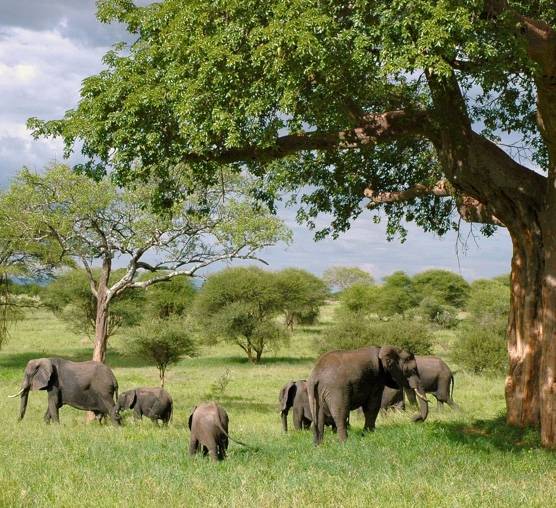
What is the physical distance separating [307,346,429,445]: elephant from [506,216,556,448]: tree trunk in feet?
7.77

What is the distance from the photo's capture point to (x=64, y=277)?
5372 cm

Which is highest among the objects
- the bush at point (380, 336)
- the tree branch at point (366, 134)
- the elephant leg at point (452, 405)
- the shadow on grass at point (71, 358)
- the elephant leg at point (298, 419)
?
the tree branch at point (366, 134)

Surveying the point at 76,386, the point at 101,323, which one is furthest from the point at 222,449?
the point at 101,323

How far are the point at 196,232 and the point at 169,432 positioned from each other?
434 inches

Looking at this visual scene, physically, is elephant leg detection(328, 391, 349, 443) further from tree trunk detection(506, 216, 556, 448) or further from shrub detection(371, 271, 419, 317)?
shrub detection(371, 271, 419, 317)

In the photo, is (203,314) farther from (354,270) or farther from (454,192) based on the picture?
(354,270)

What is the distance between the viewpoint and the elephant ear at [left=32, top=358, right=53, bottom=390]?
19906 mm

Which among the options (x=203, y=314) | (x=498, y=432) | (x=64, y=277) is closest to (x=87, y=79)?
(x=498, y=432)

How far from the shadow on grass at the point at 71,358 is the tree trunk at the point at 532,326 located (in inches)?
1274

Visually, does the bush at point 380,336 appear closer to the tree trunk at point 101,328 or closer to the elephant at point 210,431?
the tree trunk at point 101,328

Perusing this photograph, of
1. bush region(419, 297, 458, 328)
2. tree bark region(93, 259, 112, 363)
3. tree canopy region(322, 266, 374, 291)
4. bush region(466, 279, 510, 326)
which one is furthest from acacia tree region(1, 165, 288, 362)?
tree canopy region(322, 266, 374, 291)

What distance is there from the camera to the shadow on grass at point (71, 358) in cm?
4459

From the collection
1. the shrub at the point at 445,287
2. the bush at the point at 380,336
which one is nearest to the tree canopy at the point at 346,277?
the shrub at the point at 445,287

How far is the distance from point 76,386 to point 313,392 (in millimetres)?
8852
